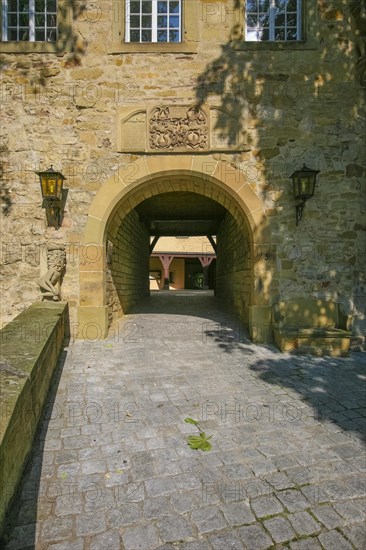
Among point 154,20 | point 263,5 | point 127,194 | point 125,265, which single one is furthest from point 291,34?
point 125,265

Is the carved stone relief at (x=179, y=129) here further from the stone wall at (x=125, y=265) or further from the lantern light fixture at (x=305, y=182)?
the stone wall at (x=125, y=265)

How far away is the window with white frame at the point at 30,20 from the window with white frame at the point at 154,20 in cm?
127

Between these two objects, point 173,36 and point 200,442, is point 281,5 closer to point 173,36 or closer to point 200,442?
point 173,36

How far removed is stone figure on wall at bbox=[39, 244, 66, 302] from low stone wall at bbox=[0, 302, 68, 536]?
122 cm

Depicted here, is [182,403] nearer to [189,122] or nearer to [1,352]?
[1,352]

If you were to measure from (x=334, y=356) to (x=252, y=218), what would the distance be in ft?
8.00

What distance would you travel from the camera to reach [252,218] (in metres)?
5.18

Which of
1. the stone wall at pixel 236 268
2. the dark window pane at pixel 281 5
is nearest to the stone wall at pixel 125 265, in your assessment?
the stone wall at pixel 236 268

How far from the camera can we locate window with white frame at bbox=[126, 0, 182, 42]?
5.34m

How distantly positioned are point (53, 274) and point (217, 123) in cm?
356

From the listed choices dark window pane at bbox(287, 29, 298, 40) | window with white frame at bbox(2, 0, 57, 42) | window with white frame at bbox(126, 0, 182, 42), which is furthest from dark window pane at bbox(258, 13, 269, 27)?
window with white frame at bbox(2, 0, 57, 42)

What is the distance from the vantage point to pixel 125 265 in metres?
7.52

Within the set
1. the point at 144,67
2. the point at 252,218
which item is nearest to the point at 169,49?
the point at 144,67

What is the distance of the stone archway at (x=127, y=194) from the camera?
201 inches
